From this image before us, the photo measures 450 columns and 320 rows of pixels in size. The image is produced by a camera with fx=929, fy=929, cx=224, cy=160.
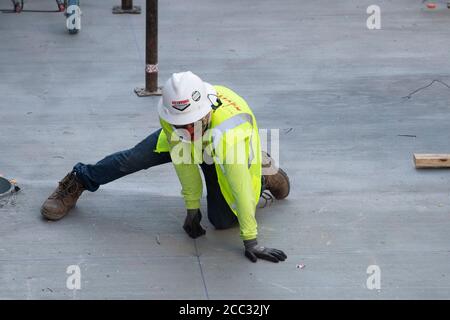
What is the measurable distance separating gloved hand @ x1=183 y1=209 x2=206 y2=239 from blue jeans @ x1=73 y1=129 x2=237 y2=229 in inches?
4.4

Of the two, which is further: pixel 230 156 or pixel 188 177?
pixel 188 177

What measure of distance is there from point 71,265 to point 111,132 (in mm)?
2138

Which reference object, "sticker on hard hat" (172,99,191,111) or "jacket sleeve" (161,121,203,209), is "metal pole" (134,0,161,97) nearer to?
"jacket sleeve" (161,121,203,209)

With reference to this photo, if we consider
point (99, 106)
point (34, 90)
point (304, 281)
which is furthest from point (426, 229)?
point (34, 90)

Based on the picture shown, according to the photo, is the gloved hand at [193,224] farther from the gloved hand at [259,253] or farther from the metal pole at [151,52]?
the metal pole at [151,52]

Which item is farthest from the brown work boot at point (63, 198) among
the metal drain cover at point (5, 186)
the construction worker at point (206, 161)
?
the metal drain cover at point (5, 186)

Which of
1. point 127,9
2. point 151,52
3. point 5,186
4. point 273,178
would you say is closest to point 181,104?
point 273,178

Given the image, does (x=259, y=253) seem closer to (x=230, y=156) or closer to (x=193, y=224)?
(x=193, y=224)

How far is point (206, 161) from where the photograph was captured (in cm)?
544

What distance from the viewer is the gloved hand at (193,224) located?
18.5 ft

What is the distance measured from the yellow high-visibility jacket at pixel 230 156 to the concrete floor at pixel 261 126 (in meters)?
0.34

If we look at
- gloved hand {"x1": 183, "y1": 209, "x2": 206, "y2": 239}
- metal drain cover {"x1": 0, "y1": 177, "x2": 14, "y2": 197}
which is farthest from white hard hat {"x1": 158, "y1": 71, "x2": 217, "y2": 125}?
metal drain cover {"x1": 0, "y1": 177, "x2": 14, "y2": 197}

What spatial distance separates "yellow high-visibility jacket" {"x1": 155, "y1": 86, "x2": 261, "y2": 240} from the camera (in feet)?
16.8

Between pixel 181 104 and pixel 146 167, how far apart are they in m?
0.77
